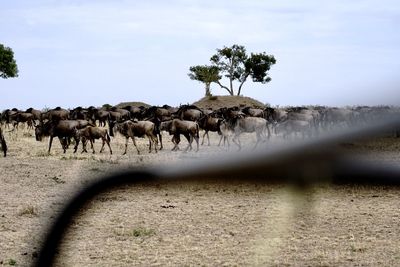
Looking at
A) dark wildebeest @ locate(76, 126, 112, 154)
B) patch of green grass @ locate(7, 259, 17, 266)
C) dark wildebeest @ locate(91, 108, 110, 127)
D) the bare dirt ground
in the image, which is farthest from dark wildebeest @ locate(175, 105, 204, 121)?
patch of green grass @ locate(7, 259, 17, 266)

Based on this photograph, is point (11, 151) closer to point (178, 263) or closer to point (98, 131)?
point (98, 131)

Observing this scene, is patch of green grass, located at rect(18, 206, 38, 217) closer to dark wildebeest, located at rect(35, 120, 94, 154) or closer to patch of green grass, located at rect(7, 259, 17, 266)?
patch of green grass, located at rect(7, 259, 17, 266)

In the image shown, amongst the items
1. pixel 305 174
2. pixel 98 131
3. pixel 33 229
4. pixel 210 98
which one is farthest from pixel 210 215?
pixel 210 98

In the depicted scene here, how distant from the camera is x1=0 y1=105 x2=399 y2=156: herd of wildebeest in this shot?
1.29 metres

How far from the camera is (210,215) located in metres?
10.5

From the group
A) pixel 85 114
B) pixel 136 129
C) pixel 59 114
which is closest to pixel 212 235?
pixel 136 129

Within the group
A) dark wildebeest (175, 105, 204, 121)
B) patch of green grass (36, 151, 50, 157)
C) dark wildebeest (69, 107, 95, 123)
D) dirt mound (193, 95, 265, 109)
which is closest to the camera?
patch of green grass (36, 151, 50, 157)

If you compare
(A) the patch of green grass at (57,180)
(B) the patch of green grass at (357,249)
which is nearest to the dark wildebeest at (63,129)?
(A) the patch of green grass at (57,180)

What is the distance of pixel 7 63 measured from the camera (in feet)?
180

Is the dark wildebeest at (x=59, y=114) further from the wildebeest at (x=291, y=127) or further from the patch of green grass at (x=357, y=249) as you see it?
the wildebeest at (x=291, y=127)

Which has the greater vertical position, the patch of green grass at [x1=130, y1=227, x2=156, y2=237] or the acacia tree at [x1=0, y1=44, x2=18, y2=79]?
the acacia tree at [x1=0, y1=44, x2=18, y2=79]

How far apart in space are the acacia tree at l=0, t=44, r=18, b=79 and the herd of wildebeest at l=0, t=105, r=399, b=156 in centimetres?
1252

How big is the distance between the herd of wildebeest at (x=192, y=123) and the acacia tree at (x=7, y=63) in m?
12.5

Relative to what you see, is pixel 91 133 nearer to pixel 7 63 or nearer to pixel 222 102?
pixel 222 102
